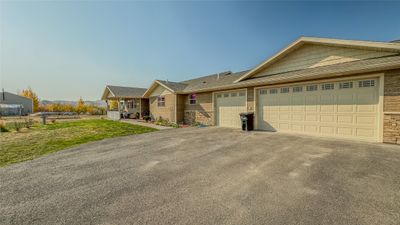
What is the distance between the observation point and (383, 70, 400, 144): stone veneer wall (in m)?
5.85

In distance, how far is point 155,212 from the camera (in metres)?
2.40

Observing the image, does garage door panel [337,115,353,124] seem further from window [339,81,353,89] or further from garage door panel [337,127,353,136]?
window [339,81,353,89]

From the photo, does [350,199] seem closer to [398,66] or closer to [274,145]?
[274,145]

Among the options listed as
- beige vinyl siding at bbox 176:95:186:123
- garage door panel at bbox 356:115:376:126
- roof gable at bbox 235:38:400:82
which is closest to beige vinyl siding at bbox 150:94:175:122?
beige vinyl siding at bbox 176:95:186:123

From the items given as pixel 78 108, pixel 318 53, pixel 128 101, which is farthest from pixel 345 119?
pixel 78 108

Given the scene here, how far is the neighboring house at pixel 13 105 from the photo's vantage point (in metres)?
30.3

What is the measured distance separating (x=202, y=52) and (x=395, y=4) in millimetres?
11698

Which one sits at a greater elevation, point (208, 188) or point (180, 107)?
point (180, 107)

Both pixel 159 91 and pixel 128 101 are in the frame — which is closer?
pixel 159 91

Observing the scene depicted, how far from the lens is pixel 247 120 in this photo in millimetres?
9758

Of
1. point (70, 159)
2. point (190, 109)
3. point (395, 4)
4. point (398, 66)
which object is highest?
point (395, 4)

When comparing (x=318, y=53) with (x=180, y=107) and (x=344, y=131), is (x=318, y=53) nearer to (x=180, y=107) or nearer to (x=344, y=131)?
(x=344, y=131)

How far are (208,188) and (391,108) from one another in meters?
7.78

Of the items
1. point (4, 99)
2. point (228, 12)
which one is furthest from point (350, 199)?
point (4, 99)
